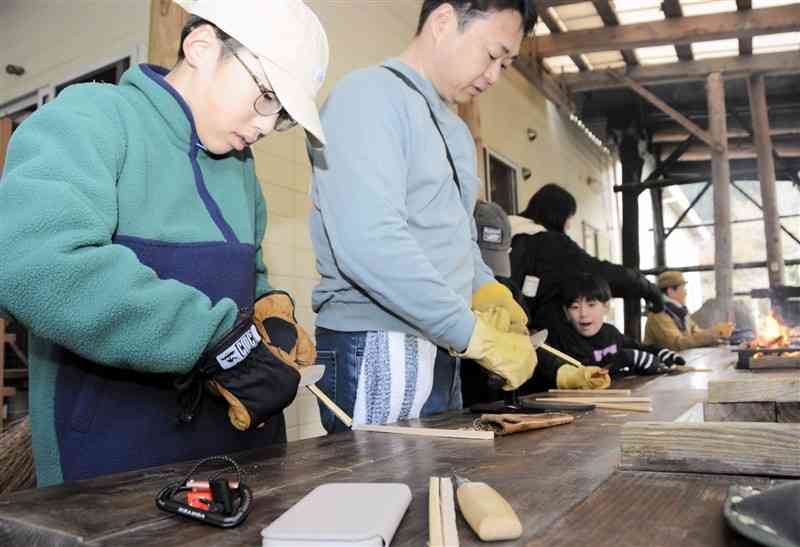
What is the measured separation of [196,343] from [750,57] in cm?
876

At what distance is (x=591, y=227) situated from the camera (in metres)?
10.8

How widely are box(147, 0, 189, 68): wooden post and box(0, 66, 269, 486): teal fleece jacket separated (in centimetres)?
196

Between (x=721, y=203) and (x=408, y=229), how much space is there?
22.8ft

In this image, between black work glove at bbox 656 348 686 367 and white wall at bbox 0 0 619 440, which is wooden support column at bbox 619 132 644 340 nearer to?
white wall at bbox 0 0 619 440

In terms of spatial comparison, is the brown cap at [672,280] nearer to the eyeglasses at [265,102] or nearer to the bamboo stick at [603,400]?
the bamboo stick at [603,400]

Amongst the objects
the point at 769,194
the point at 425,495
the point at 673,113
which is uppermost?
the point at 673,113

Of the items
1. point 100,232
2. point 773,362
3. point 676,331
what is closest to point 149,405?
point 100,232

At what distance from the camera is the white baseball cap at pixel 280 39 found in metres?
1.27

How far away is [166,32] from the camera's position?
3109 mm

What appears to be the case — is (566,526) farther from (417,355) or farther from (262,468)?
(417,355)

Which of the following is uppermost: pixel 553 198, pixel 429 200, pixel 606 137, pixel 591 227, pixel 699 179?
pixel 606 137

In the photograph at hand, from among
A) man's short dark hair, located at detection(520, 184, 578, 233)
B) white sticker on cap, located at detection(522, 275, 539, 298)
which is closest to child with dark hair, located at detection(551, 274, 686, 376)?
white sticker on cap, located at detection(522, 275, 539, 298)

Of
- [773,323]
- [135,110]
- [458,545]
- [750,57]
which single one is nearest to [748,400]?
[458,545]

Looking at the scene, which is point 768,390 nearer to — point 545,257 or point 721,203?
point 545,257
